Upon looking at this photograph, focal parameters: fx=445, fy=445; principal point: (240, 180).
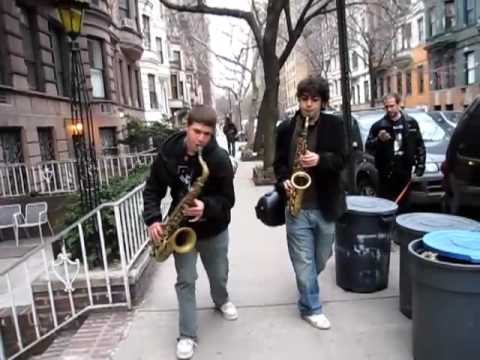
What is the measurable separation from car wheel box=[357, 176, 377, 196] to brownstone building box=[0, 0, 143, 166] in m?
7.01

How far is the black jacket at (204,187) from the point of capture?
317 centimetres

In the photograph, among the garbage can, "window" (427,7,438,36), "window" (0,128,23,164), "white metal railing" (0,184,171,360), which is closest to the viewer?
the garbage can

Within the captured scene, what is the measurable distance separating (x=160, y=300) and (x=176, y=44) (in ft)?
146

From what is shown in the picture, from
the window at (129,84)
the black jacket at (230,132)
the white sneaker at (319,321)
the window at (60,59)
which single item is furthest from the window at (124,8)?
the white sneaker at (319,321)

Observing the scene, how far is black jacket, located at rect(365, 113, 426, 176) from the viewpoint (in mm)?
5379

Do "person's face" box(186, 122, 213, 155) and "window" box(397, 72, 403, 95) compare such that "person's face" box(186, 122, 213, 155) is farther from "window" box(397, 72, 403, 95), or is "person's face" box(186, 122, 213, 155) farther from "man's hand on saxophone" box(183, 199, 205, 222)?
"window" box(397, 72, 403, 95)

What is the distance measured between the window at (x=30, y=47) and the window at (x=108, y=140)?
4278 mm

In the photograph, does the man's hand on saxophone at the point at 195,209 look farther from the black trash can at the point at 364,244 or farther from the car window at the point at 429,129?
the car window at the point at 429,129

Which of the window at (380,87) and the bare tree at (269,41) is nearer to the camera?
the bare tree at (269,41)

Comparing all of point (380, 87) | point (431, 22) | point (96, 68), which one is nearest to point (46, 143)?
point (96, 68)

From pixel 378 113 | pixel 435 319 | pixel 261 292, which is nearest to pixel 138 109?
pixel 378 113

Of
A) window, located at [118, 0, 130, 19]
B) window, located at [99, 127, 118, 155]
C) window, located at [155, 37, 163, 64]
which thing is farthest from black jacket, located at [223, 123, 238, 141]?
window, located at [155, 37, 163, 64]

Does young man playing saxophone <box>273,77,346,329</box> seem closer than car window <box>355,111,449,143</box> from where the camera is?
Yes

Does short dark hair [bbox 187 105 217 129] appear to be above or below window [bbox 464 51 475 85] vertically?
below
